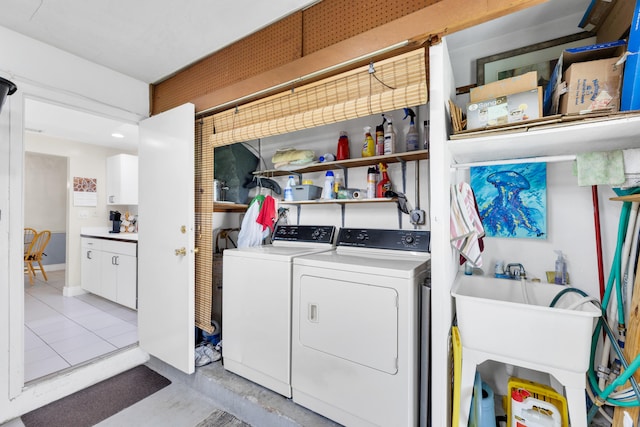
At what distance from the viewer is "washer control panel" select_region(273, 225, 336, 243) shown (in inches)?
91.2

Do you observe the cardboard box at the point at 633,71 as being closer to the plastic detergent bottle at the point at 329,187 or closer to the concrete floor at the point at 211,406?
the plastic detergent bottle at the point at 329,187

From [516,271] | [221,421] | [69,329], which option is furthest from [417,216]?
[69,329]

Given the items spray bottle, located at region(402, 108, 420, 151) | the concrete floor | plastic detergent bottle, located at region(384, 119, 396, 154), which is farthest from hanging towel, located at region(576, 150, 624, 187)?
the concrete floor

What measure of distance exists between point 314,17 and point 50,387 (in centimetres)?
306

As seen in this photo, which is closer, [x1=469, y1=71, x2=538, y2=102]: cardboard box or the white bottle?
[x1=469, y1=71, x2=538, y2=102]: cardboard box

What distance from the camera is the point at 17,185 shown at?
6.17 ft

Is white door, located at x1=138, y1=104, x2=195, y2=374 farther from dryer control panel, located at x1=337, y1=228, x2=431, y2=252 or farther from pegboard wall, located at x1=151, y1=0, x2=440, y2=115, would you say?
dryer control panel, located at x1=337, y1=228, x2=431, y2=252

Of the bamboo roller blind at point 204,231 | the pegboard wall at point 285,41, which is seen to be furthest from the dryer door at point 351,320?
the pegboard wall at point 285,41

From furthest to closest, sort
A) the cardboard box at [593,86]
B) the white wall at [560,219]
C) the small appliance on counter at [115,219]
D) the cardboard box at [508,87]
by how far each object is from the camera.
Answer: the small appliance on counter at [115,219] < the white wall at [560,219] < the cardboard box at [508,87] < the cardboard box at [593,86]

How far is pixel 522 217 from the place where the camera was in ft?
5.89

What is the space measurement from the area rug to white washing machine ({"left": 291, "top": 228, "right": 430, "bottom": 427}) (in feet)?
4.21

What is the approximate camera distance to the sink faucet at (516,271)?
5.81 ft

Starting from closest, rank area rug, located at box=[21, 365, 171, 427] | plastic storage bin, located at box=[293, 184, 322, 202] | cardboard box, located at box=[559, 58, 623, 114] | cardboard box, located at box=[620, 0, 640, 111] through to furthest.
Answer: cardboard box, located at box=[620, 0, 640, 111], cardboard box, located at box=[559, 58, 623, 114], area rug, located at box=[21, 365, 171, 427], plastic storage bin, located at box=[293, 184, 322, 202]

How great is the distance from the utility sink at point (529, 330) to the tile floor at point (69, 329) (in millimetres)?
2995
